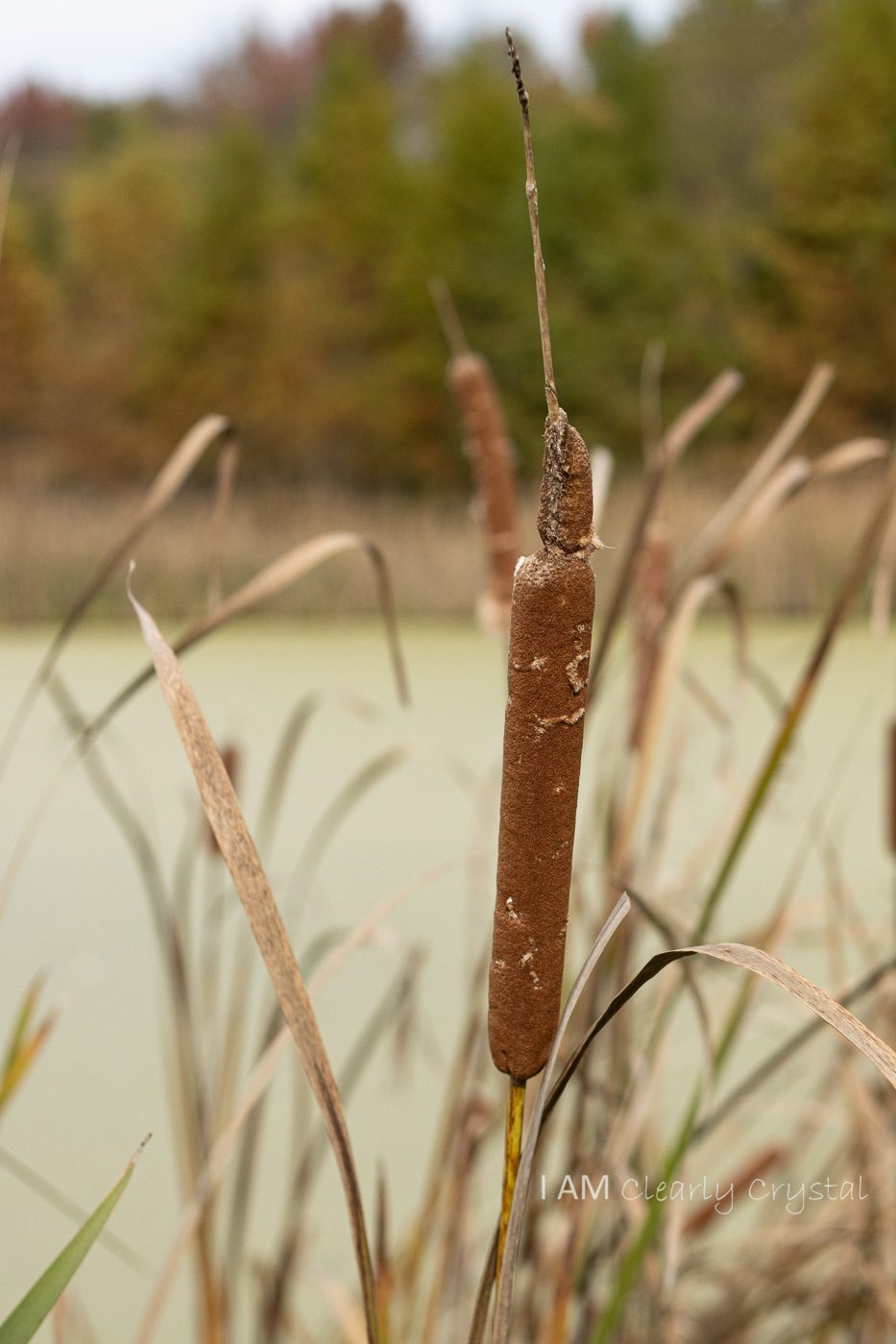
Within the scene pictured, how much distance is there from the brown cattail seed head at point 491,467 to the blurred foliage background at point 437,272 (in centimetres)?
701

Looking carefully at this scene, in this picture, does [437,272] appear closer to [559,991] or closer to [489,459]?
[489,459]

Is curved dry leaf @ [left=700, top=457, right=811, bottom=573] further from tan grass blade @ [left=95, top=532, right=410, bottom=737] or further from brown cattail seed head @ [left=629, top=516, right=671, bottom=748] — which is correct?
tan grass blade @ [left=95, top=532, right=410, bottom=737]

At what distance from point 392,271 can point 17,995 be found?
7421 millimetres

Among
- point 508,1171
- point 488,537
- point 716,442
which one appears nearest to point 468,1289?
point 488,537

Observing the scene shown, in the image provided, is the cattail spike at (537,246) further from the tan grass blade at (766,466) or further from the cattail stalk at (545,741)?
the tan grass blade at (766,466)

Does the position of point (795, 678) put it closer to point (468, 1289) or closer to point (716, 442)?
point (468, 1289)

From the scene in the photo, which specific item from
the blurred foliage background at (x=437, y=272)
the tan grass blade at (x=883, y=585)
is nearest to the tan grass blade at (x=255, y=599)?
the tan grass blade at (x=883, y=585)

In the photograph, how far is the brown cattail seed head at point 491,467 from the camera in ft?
1.84

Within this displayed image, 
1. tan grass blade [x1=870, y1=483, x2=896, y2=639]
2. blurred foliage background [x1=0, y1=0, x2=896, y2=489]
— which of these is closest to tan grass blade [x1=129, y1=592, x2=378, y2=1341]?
tan grass blade [x1=870, y1=483, x2=896, y2=639]

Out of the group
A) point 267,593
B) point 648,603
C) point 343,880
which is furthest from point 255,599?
point 343,880

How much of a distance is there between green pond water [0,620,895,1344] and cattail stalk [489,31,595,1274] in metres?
0.20

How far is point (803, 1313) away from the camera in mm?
770

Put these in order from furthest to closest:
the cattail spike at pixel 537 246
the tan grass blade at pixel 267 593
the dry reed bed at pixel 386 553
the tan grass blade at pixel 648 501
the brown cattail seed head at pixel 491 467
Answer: the dry reed bed at pixel 386 553, the brown cattail seed head at pixel 491 467, the tan grass blade at pixel 648 501, the tan grass blade at pixel 267 593, the cattail spike at pixel 537 246

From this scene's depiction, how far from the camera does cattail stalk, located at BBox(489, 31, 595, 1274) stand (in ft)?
0.66
